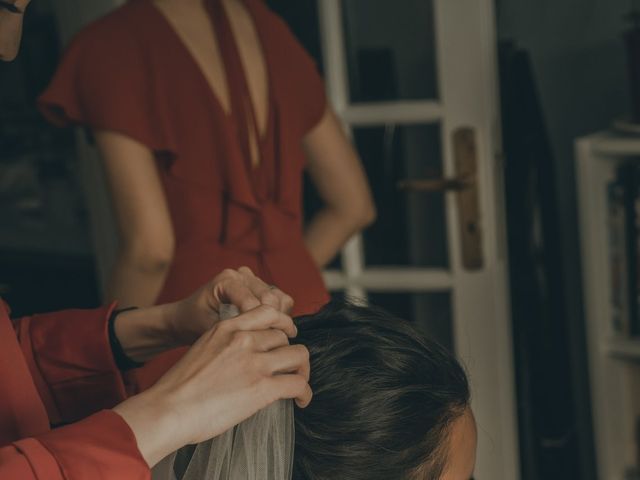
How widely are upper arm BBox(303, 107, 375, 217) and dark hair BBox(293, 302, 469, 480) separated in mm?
953

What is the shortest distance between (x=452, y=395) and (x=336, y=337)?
0.16m

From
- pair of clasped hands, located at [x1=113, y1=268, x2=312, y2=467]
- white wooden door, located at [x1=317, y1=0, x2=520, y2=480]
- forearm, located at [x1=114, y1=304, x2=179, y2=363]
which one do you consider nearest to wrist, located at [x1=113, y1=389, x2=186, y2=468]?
pair of clasped hands, located at [x1=113, y1=268, x2=312, y2=467]

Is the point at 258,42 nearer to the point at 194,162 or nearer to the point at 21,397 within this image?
the point at 194,162

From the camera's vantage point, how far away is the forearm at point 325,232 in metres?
2.31

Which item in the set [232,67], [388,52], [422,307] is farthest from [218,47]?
[422,307]

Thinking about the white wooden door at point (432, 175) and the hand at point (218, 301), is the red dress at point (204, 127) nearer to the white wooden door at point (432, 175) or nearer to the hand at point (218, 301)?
the white wooden door at point (432, 175)

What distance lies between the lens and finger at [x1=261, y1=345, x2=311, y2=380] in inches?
42.4

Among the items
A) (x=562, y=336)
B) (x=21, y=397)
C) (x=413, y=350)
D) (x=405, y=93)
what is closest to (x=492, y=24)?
(x=405, y=93)

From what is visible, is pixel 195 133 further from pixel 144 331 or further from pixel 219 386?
pixel 219 386

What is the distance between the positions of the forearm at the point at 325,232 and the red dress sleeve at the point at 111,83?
50cm

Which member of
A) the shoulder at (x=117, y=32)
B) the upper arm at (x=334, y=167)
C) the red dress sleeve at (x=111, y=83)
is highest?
the shoulder at (x=117, y=32)

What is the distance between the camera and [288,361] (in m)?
1.10

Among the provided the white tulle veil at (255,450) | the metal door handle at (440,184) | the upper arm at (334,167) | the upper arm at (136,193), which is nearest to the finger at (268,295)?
the white tulle veil at (255,450)

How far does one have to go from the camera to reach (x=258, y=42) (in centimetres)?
205
